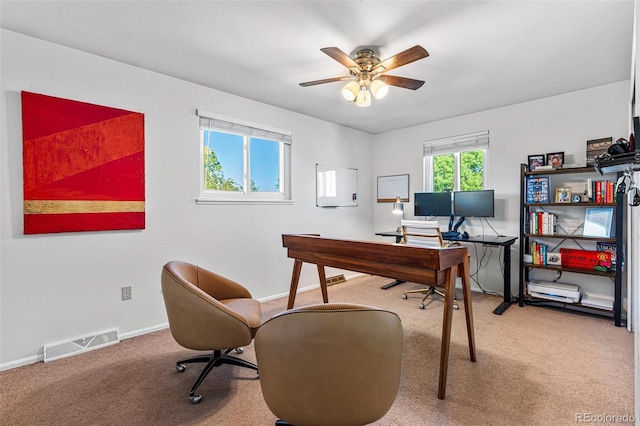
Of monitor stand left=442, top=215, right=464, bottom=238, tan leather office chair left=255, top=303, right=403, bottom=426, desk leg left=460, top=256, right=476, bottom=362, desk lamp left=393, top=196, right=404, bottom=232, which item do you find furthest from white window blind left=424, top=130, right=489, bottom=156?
tan leather office chair left=255, top=303, right=403, bottom=426

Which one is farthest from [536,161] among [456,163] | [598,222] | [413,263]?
[413,263]

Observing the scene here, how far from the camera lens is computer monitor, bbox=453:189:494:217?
3.76 meters

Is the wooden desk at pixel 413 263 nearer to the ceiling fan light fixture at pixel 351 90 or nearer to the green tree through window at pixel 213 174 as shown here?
the ceiling fan light fixture at pixel 351 90

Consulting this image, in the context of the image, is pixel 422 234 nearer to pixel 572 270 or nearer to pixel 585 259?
pixel 572 270

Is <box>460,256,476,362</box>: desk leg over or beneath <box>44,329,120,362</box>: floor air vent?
over

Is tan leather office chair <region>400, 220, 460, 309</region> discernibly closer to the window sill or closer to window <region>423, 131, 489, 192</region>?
window <region>423, 131, 489, 192</region>

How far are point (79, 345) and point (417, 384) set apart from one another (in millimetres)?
2671

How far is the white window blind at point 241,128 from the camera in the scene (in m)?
3.27

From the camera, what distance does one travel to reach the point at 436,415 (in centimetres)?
171

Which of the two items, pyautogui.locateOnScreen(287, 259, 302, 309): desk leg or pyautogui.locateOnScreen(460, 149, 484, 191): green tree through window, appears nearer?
pyautogui.locateOnScreen(287, 259, 302, 309): desk leg

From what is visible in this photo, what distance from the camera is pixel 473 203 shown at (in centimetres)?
388

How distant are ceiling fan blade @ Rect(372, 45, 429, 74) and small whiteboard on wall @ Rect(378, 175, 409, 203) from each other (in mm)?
2742

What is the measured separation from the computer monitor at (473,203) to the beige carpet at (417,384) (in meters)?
1.46

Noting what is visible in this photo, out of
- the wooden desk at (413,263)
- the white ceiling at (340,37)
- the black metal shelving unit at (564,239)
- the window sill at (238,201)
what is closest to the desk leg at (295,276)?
the wooden desk at (413,263)
